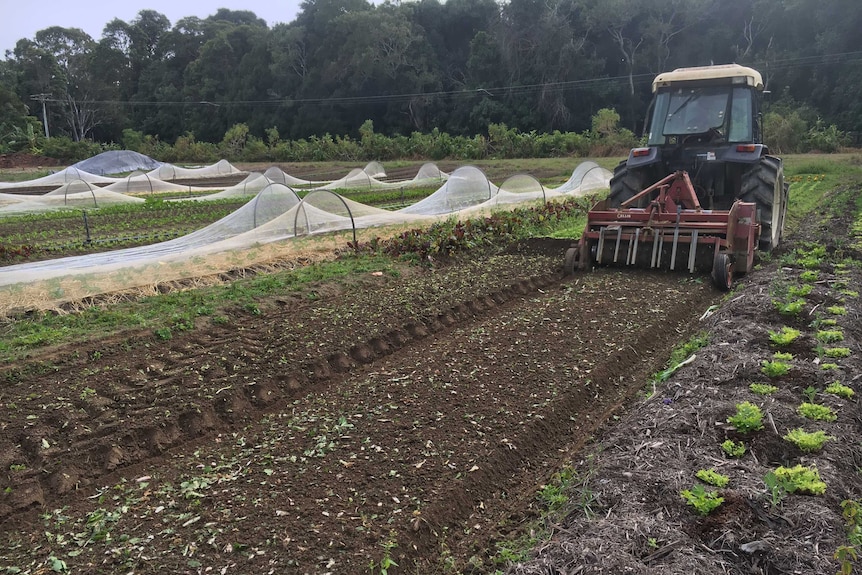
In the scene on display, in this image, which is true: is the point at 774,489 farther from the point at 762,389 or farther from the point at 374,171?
the point at 374,171

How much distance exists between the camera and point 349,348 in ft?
20.1

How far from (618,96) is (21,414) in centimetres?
4864

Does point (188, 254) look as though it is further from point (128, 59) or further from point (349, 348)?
point (128, 59)

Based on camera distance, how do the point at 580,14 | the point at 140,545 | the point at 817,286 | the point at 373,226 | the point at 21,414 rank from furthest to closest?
the point at 580,14, the point at 373,226, the point at 817,286, the point at 21,414, the point at 140,545

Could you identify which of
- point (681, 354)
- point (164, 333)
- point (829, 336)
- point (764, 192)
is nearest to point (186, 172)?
point (164, 333)

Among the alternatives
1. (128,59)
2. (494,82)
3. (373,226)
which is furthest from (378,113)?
(373,226)

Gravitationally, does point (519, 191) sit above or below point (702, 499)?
above

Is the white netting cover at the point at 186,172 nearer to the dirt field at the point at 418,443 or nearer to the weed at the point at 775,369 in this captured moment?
the dirt field at the point at 418,443

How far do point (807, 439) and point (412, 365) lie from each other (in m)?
3.07

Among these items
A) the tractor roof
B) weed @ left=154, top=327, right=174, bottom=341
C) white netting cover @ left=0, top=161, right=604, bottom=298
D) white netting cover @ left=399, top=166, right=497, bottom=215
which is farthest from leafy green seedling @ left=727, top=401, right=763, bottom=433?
white netting cover @ left=399, top=166, right=497, bottom=215

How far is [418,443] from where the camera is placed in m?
4.29

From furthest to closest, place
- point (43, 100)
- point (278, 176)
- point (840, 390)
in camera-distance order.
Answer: point (43, 100)
point (278, 176)
point (840, 390)

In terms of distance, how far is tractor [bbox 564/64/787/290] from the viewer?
27.0 ft

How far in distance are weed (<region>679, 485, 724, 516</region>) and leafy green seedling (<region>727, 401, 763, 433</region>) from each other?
86cm
